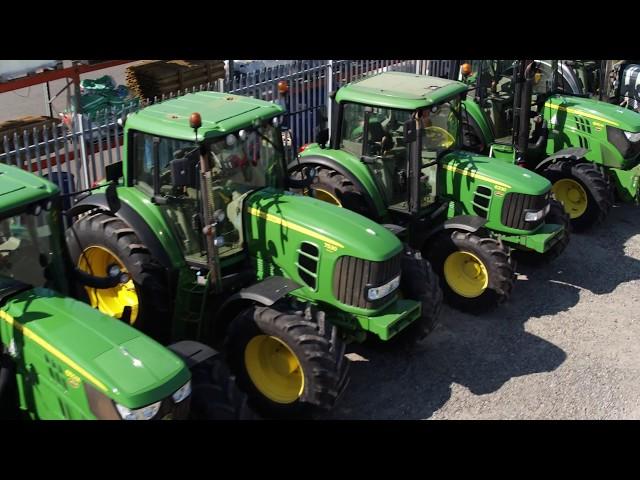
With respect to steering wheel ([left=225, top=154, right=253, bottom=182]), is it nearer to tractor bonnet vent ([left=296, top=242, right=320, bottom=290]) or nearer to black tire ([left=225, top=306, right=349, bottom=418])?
tractor bonnet vent ([left=296, top=242, right=320, bottom=290])

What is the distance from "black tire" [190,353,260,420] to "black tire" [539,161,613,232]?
6.89 meters

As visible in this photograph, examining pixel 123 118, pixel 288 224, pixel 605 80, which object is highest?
pixel 123 118

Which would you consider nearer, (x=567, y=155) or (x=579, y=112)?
(x=567, y=155)

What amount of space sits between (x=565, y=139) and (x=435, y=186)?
139 inches

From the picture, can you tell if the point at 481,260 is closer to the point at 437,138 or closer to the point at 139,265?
the point at 437,138

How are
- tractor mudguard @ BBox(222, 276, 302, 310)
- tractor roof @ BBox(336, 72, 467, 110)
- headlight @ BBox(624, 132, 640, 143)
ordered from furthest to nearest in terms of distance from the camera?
headlight @ BBox(624, 132, 640, 143), tractor roof @ BBox(336, 72, 467, 110), tractor mudguard @ BBox(222, 276, 302, 310)

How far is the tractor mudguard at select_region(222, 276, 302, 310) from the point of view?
267 inches

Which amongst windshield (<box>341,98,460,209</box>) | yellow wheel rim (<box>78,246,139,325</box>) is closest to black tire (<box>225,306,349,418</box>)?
yellow wheel rim (<box>78,246,139,325</box>)

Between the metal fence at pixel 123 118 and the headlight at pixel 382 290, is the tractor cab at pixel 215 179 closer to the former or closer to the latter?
the metal fence at pixel 123 118

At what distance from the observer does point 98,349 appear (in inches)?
217

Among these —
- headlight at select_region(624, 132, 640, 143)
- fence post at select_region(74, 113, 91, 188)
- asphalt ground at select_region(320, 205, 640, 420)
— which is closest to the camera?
asphalt ground at select_region(320, 205, 640, 420)

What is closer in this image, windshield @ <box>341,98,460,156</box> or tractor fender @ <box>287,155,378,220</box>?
windshield @ <box>341,98,460,156</box>

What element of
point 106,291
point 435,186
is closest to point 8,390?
point 106,291

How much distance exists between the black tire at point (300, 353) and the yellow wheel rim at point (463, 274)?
2642 millimetres
